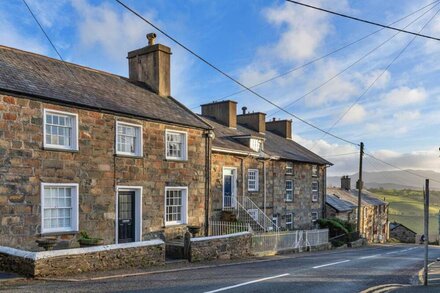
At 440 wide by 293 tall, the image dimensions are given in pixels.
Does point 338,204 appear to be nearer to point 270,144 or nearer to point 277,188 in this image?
point 270,144

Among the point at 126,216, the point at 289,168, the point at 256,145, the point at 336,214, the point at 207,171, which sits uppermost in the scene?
the point at 256,145

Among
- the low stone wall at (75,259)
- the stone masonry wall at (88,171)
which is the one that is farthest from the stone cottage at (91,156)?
the low stone wall at (75,259)

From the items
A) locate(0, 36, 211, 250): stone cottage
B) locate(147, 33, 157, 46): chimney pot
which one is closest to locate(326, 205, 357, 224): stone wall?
locate(0, 36, 211, 250): stone cottage

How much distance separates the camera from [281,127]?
130 ft

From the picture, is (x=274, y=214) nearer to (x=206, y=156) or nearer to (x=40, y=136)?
(x=206, y=156)

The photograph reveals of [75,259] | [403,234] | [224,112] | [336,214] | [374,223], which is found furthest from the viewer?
[403,234]

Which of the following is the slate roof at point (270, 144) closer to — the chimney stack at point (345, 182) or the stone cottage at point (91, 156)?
the stone cottage at point (91, 156)

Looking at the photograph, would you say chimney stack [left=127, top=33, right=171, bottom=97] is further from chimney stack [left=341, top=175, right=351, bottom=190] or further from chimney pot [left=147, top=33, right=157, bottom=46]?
chimney stack [left=341, top=175, right=351, bottom=190]

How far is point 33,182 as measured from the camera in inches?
565

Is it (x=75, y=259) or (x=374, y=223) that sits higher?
(x=75, y=259)

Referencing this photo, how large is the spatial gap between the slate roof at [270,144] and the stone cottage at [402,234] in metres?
34.2

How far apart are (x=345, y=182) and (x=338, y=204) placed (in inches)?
545

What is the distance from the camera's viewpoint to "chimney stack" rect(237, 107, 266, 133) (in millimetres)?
34531

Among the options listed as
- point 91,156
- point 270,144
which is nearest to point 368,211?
point 270,144
